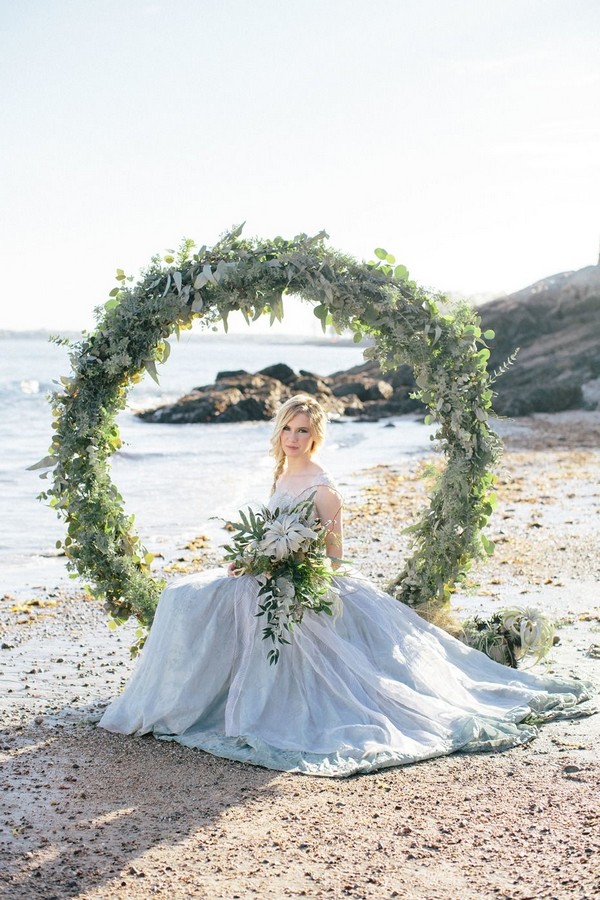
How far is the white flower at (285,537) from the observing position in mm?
5848

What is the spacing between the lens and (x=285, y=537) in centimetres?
588

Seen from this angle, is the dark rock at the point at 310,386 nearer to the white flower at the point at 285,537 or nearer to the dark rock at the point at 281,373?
the dark rock at the point at 281,373

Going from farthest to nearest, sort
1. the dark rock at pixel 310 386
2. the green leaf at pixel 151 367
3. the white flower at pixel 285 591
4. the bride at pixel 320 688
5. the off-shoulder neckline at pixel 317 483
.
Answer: the dark rock at pixel 310 386, the green leaf at pixel 151 367, the off-shoulder neckline at pixel 317 483, the white flower at pixel 285 591, the bride at pixel 320 688

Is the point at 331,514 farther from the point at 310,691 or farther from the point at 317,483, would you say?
the point at 310,691

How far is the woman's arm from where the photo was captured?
6.36m

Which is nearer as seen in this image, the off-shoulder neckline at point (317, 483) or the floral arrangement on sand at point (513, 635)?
the off-shoulder neckline at point (317, 483)

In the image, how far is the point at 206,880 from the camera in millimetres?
4039

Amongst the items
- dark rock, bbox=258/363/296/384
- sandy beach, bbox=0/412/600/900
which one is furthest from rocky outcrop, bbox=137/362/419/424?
sandy beach, bbox=0/412/600/900

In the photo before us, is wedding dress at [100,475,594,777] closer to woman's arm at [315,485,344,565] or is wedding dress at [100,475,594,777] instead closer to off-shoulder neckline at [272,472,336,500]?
woman's arm at [315,485,344,565]

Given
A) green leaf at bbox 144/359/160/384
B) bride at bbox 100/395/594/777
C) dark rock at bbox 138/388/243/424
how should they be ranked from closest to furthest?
1. bride at bbox 100/395/594/777
2. green leaf at bbox 144/359/160/384
3. dark rock at bbox 138/388/243/424

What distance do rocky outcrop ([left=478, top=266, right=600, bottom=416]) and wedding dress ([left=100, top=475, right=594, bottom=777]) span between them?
989 inches

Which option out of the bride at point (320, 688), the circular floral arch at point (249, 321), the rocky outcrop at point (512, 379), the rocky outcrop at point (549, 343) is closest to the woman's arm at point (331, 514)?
the bride at point (320, 688)

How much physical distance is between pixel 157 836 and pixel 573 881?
1749 millimetres

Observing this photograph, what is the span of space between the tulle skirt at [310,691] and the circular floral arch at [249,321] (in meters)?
0.99
